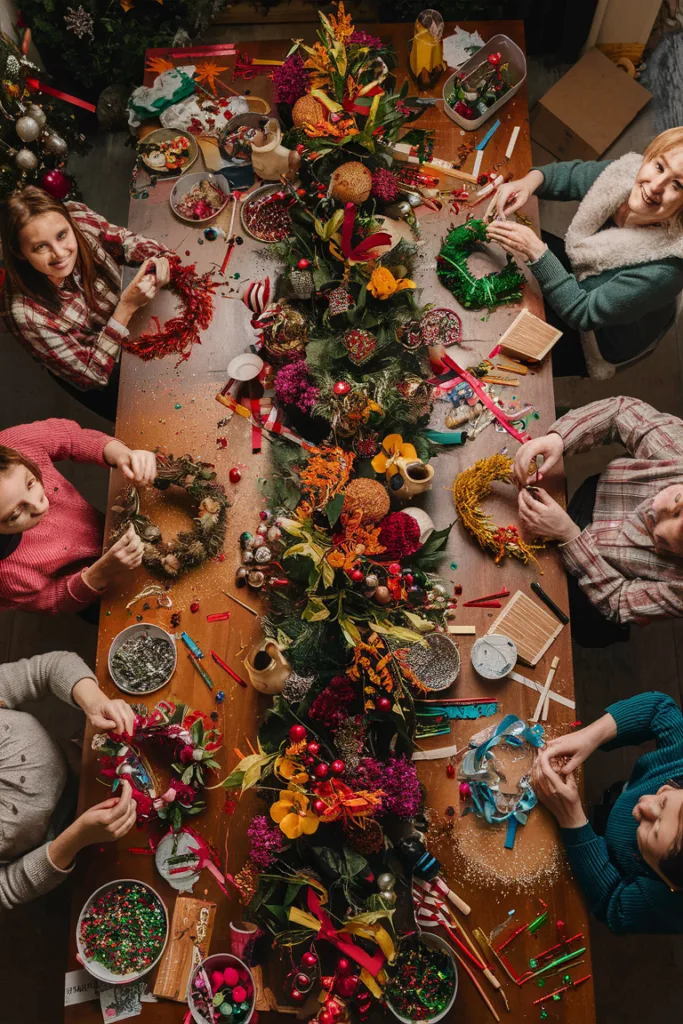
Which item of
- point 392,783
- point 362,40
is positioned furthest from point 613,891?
point 362,40

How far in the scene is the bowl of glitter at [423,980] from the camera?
212cm

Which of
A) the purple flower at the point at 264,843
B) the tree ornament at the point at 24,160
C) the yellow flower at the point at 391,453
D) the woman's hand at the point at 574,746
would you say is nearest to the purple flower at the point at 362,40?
the tree ornament at the point at 24,160

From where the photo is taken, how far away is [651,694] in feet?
7.88

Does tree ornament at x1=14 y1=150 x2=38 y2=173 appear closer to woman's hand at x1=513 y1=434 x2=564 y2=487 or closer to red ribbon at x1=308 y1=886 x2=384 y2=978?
woman's hand at x1=513 y1=434 x2=564 y2=487

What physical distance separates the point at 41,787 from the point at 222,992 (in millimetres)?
774

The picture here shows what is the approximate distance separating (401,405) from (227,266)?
921 mm

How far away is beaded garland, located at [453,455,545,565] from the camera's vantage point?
247 cm

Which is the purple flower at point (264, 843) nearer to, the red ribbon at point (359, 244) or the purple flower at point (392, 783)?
the purple flower at point (392, 783)

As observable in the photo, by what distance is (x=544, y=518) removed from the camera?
2.43m

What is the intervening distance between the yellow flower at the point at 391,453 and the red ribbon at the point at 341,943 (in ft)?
3.73

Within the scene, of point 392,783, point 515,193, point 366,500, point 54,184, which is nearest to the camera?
point 392,783

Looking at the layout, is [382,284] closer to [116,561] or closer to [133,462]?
[133,462]

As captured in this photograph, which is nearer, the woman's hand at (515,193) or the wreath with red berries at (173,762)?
the wreath with red berries at (173,762)

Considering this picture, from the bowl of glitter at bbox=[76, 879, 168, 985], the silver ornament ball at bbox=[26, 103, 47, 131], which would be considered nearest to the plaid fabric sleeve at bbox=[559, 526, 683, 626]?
the bowl of glitter at bbox=[76, 879, 168, 985]
